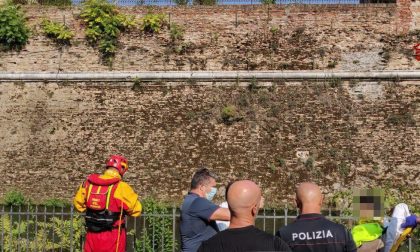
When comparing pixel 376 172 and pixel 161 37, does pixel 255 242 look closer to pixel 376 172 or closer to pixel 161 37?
pixel 376 172

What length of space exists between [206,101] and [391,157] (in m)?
4.18

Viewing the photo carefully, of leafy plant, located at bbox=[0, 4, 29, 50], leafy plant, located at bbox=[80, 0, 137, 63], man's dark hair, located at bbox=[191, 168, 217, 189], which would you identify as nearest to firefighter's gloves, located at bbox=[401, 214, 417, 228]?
man's dark hair, located at bbox=[191, 168, 217, 189]

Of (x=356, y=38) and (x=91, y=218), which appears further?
(x=356, y=38)

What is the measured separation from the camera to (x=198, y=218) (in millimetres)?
5102

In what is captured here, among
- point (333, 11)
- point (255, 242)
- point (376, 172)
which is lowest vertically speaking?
point (376, 172)

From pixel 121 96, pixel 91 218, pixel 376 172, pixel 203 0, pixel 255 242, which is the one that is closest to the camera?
pixel 255 242

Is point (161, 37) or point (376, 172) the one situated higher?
point (161, 37)

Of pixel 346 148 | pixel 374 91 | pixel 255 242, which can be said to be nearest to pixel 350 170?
pixel 346 148

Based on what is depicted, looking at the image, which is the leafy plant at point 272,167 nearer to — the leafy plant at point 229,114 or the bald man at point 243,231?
the leafy plant at point 229,114

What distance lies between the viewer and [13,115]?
14203 mm

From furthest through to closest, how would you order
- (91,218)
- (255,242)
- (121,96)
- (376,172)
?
(121,96) < (376,172) < (91,218) < (255,242)

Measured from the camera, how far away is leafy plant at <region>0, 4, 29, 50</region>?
45.9ft

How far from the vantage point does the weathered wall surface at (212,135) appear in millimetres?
13000

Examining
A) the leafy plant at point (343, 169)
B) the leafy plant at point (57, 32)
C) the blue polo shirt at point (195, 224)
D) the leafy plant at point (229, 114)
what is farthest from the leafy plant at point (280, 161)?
the blue polo shirt at point (195, 224)
